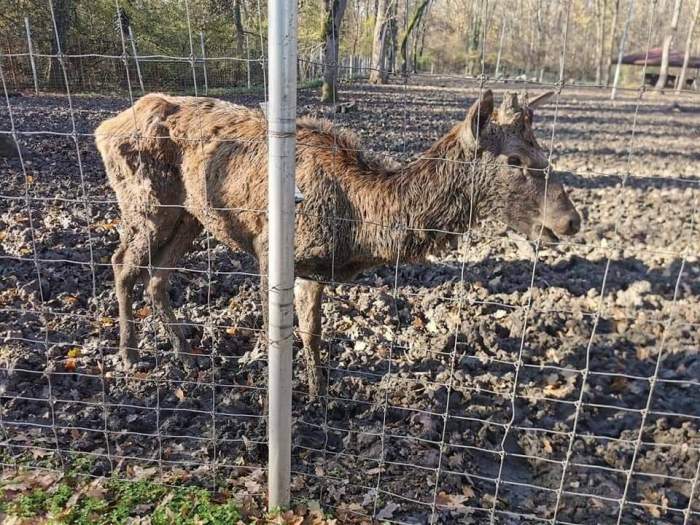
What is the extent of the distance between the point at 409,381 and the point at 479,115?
1658 mm

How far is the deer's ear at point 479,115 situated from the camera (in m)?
3.35

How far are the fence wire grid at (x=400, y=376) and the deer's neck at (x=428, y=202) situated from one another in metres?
0.08

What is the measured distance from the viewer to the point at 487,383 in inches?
172

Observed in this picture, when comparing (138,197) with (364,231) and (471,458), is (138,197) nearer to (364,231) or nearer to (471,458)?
(364,231)

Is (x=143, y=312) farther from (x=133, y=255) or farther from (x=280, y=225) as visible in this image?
(x=280, y=225)

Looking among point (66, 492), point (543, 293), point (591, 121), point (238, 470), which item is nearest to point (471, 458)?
point (238, 470)

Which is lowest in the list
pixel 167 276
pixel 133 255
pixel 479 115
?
pixel 167 276

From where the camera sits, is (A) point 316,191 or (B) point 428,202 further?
(A) point 316,191

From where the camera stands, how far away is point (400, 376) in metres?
4.44

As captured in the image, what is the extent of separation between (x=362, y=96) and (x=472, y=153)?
71.3 feet

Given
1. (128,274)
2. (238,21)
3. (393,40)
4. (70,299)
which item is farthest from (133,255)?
(238,21)

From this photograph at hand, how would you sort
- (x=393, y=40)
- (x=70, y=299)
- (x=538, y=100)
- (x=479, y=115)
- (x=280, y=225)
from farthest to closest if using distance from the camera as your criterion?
(x=393, y=40)
(x=70, y=299)
(x=538, y=100)
(x=479, y=115)
(x=280, y=225)

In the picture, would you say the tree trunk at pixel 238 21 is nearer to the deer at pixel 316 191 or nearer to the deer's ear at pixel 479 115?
the deer at pixel 316 191

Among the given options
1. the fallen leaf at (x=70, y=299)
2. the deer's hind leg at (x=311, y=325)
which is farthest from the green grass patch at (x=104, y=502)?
the fallen leaf at (x=70, y=299)
